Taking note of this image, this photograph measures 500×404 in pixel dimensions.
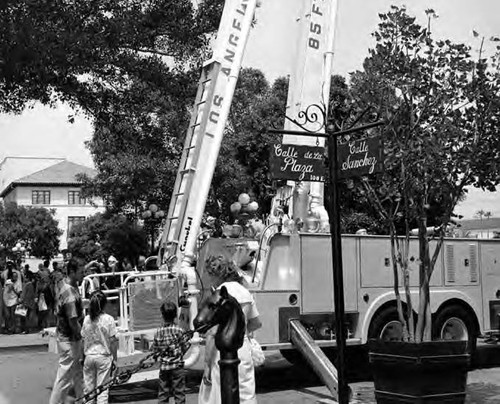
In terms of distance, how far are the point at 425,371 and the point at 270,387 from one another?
12.9ft

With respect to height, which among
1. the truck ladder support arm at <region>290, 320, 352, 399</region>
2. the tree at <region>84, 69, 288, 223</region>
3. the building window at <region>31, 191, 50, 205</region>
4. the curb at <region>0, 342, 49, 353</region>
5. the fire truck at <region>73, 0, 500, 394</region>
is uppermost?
the building window at <region>31, 191, 50, 205</region>

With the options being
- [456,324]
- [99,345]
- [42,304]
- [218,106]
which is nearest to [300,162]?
[99,345]

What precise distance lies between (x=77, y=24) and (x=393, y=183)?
9.96 metres

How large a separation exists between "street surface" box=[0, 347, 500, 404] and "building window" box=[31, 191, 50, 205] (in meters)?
79.8

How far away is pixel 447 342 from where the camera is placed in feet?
23.4

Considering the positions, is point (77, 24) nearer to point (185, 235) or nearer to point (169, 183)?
point (185, 235)

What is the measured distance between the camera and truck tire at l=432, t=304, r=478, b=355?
11047 millimetres

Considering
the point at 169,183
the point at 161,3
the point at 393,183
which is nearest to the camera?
the point at 393,183

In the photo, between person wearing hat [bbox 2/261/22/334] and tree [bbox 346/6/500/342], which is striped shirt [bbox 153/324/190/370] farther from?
person wearing hat [bbox 2/261/22/334]

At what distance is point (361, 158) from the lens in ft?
21.1

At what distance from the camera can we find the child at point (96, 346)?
25.5ft

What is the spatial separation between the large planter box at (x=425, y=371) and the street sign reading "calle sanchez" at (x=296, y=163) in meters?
1.84

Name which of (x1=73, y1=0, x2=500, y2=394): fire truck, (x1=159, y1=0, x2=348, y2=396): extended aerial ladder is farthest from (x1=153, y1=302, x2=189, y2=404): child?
(x1=159, y1=0, x2=348, y2=396): extended aerial ladder

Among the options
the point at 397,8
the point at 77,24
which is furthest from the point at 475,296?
the point at 77,24
